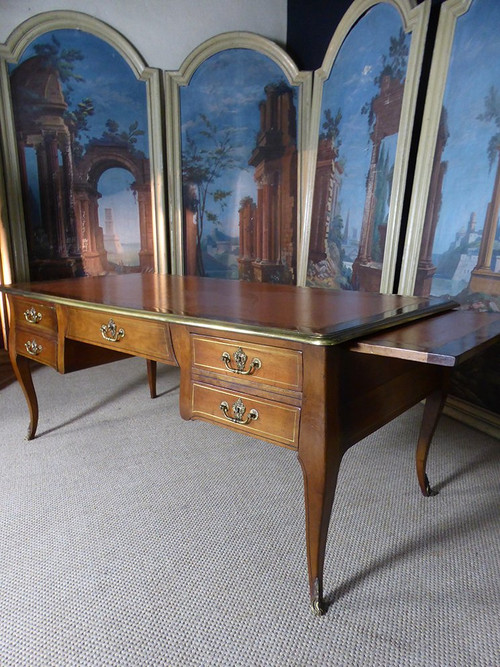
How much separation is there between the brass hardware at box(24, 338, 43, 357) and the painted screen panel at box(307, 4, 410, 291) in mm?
2118

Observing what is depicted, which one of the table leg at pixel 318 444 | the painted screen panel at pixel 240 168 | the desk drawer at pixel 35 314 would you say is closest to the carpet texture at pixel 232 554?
the table leg at pixel 318 444

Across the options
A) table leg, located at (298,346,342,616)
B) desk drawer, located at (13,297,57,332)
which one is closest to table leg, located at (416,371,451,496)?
table leg, located at (298,346,342,616)

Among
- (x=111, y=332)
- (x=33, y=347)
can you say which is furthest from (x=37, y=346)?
(x=111, y=332)

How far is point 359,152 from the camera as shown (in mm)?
2971

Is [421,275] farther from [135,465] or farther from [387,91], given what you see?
[135,465]

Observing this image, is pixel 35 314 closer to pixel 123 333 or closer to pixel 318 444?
pixel 123 333

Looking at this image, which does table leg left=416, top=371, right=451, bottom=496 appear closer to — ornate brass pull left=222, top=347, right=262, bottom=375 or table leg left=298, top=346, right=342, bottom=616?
table leg left=298, top=346, right=342, bottom=616

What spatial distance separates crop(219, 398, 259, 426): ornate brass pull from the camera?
4.26 feet

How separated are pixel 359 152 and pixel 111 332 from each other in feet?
7.27

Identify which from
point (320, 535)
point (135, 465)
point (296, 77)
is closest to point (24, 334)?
point (135, 465)

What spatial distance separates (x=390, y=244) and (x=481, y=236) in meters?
0.57

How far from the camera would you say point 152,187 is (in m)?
3.87

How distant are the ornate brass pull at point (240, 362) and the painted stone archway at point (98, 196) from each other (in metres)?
2.95

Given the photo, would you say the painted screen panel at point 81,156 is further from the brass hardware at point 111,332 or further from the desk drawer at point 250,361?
the desk drawer at point 250,361
